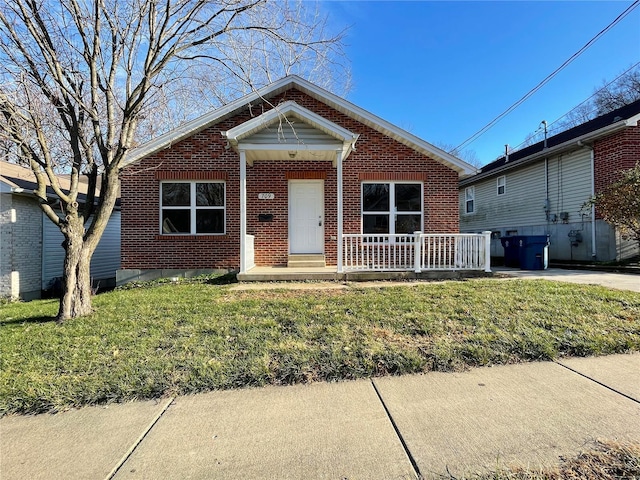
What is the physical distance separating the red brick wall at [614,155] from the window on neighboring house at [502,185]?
16.3 feet

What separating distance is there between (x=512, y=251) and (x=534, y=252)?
1242 mm

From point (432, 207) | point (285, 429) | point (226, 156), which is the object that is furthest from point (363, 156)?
point (285, 429)

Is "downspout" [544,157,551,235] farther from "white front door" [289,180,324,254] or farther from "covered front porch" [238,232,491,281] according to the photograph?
"white front door" [289,180,324,254]

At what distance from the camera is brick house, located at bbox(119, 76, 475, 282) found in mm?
9438

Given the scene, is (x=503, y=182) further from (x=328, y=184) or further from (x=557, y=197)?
(x=328, y=184)

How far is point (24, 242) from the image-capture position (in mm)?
10086

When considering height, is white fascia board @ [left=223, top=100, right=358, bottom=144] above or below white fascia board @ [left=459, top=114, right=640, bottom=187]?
below

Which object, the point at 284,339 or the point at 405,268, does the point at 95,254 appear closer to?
the point at 405,268

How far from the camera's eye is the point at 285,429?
2533mm

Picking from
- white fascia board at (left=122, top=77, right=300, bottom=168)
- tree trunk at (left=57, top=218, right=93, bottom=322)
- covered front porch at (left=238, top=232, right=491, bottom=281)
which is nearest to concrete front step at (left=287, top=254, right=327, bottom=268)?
covered front porch at (left=238, top=232, right=491, bottom=281)

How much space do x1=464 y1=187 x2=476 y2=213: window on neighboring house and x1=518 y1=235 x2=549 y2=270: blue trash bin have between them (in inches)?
340

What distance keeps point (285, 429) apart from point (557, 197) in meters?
14.6

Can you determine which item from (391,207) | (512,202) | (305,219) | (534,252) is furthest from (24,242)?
(512,202)

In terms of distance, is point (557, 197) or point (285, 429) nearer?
point (285, 429)
